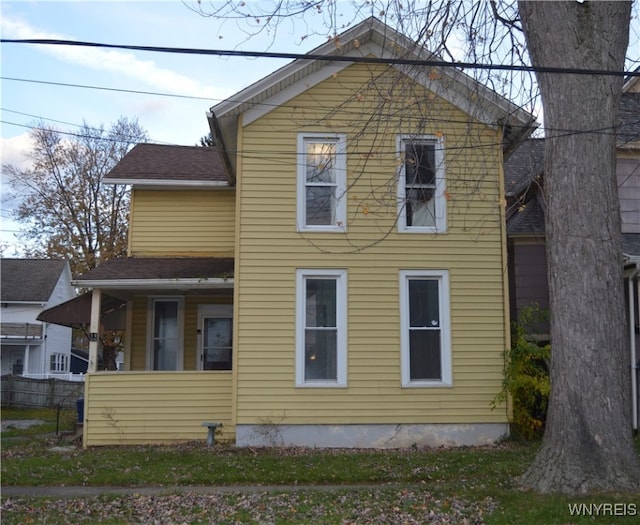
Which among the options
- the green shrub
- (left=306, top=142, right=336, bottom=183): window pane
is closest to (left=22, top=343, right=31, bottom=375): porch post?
(left=306, top=142, right=336, bottom=183): window pane

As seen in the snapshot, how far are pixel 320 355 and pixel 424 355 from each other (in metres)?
1.93

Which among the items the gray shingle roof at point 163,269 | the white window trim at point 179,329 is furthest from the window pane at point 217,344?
the gray shingle roof at point 163,269

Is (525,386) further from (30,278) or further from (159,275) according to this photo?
(30,278)

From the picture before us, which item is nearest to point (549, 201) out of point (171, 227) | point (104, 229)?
point (171, 227)

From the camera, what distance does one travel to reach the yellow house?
42.4 feet

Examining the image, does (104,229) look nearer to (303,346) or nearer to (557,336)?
(303,346)

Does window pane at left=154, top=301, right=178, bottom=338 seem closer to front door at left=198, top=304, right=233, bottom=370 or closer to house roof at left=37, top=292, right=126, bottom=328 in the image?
front door at left=198, top=304, right=233, bottom=370

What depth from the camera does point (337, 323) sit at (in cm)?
1310

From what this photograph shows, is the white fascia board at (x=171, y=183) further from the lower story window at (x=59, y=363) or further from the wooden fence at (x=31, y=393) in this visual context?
the lower story window at (x=59, y=363)

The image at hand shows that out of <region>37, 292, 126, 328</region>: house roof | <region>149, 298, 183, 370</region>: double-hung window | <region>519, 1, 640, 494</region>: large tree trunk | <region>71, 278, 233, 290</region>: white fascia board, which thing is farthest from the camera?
<region>149, 298, 183, 370</region>: double-hung window

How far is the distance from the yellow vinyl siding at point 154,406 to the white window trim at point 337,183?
3.36 metres

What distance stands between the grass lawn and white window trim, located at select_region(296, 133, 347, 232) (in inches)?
160

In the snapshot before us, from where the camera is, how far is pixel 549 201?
891 cm

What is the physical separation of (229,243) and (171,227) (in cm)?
143
